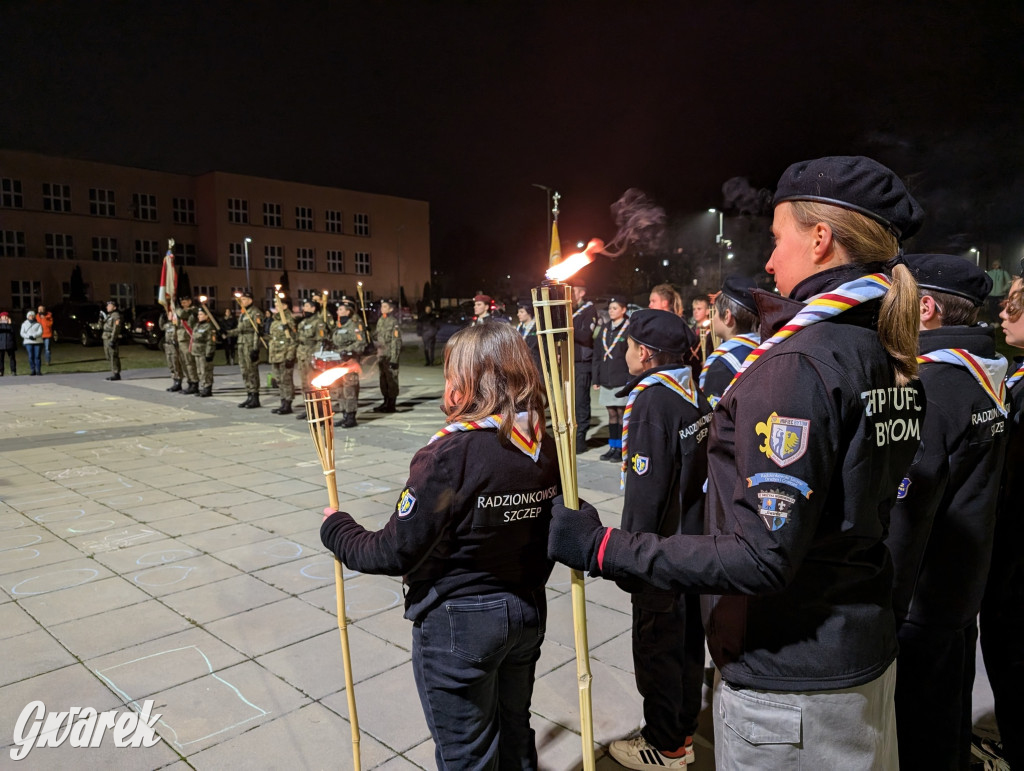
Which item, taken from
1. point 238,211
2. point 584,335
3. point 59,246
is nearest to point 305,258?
point 238,211

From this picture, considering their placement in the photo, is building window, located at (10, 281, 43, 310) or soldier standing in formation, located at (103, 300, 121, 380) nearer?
soldier standing in formation, located at (103, 300, 121, 380)

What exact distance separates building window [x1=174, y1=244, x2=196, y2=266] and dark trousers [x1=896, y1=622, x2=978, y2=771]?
51.8m

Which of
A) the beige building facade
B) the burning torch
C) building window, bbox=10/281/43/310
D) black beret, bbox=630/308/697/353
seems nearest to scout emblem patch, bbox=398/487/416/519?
the burning torch

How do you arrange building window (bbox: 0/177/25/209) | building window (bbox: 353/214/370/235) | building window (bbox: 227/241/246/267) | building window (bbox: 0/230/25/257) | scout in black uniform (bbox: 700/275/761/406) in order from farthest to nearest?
1. building window (bbox: 353/214/370/235)
2. building window (bbox: 227/241/246/267)
3. building window (bbox: 0/230/25/257)
4. building window (bbox: 0/177/25/209)
5. scout in black uniform (bbox: 700/275/761/406)

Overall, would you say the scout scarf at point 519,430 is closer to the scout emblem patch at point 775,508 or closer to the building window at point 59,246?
the scout emblem patch at point 775,508

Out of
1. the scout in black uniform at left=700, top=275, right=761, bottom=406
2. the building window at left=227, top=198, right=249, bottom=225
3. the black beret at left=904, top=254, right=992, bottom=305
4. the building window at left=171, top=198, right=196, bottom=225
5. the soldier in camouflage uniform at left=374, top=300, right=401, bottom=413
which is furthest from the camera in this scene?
the building window at left=227, top=198, right=249, bottom=225

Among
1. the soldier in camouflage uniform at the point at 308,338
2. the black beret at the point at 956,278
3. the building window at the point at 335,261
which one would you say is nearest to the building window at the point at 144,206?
the building window at the point at 335,261

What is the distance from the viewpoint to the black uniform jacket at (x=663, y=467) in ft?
9.61

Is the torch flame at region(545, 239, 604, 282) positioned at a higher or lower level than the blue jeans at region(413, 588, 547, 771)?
higher

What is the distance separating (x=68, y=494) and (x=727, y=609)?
7.88 meters

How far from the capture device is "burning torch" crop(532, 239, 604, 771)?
1.81 metres

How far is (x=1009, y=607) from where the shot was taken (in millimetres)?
2920

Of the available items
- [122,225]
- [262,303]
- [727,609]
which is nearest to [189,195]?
[122,225]

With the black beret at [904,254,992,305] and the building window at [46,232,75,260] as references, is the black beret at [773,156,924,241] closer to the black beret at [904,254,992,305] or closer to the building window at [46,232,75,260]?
the black beret at [904,254,992,305]
